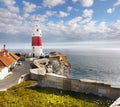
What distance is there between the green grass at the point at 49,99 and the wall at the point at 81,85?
0.56 m

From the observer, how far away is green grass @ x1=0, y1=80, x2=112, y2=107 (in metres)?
15.9

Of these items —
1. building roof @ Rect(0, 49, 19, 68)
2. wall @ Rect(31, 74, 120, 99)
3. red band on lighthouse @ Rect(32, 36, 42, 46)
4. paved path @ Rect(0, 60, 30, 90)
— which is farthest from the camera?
red band on lighthouse @ Rect(32, 36, 42, 46)

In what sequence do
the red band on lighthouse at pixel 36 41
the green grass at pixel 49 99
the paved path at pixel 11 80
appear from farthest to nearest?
the red band on lighthouse at pixel 36 41 → the paved path at pixel 11 80 → the green grass at pixel 49 99

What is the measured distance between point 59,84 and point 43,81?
228 centimetres

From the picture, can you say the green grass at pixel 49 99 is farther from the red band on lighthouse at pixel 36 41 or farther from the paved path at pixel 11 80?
the red band on lighthouse at pixel 36 41

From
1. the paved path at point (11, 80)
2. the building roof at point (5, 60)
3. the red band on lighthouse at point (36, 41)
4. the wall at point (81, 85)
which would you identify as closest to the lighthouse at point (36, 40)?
the red band on lighthouse at point (36, 41)

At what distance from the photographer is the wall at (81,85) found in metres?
17.0

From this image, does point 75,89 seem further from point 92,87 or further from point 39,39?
point 39,39

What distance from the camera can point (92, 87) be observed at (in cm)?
1814

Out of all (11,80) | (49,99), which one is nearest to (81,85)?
(49,99)

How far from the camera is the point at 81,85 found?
18766 millimetres

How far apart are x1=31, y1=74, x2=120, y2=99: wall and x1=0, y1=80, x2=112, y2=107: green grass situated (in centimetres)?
56

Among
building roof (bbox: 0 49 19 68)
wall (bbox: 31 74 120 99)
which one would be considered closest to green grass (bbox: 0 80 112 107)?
wall (bbox: 31 74 120 99)

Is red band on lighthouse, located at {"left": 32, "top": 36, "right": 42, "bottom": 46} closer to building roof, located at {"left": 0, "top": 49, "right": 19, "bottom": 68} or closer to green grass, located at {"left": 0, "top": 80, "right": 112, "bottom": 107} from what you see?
building roof, located at {"left": 0, "top": 49, "right": 19, "bottom": 68}
